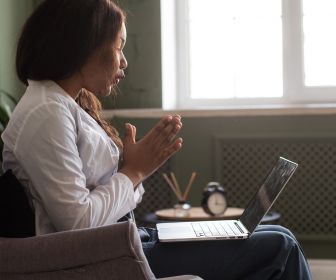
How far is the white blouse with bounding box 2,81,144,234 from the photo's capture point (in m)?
1.31

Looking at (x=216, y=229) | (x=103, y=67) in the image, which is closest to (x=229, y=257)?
(x=216, y=229)

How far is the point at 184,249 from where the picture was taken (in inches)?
56.5

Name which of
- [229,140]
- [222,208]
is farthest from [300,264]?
[229,140]

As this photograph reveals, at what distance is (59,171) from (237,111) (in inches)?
86.8

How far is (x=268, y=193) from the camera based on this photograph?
157 cm

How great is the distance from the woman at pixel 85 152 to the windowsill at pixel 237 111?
1.88 meters

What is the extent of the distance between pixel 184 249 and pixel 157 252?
0.20 ft

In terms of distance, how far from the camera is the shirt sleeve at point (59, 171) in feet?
4.28

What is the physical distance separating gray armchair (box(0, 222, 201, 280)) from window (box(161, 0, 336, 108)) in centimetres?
240

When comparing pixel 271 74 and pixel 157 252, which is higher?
pixel 271 74

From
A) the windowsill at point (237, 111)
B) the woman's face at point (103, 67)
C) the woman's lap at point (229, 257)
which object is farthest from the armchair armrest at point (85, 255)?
the windowsill at point (237, 111)

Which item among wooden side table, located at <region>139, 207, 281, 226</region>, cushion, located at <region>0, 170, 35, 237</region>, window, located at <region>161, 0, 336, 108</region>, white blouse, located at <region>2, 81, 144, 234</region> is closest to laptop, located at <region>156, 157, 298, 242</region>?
white blouse, located at <region>2, 81, 144, 234</region>

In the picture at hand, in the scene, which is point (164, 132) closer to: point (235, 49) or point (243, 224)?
point (243, 224)

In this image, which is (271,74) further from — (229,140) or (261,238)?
(261,238)
